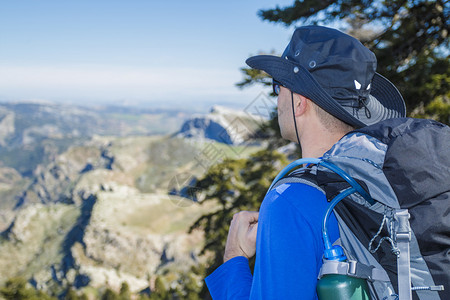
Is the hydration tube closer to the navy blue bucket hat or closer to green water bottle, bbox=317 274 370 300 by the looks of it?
green water bottle, bbox=317 274 370 300

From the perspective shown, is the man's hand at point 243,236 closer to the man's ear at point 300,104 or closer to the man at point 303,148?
the man at point 303,148

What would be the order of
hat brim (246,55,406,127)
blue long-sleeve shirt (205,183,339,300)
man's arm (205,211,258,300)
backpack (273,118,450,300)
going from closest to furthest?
backpack (273,118,450,300) → blue long-sleeve shirt (205,183,339,300) → man's arm (205,211,258,300) → hat brim (246,55,406,127)

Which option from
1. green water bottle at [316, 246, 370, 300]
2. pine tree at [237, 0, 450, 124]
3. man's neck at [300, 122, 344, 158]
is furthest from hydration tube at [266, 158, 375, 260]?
pine tree at [237, 0, 450, 124]

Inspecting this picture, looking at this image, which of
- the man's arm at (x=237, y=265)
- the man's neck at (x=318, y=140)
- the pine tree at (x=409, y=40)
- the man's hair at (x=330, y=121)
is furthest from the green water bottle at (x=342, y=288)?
the pine tree at (x=409, y=40)

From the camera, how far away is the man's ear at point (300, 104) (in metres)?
1.90

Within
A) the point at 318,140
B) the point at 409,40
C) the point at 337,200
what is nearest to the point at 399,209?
the point at 337,200

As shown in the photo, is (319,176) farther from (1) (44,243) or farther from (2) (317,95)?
(1) (44,243)

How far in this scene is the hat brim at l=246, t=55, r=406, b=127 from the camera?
1763 millimetres

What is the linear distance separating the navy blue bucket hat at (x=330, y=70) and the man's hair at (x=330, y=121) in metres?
0.04

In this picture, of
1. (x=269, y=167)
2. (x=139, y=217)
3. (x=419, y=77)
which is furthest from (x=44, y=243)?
(x=419, y=77)

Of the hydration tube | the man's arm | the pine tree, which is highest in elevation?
the pine tree

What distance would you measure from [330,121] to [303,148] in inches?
9.1

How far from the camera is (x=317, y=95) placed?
177cm

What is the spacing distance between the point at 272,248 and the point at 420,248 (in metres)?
0.61
